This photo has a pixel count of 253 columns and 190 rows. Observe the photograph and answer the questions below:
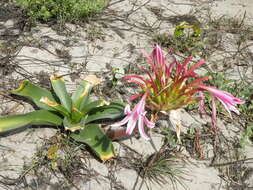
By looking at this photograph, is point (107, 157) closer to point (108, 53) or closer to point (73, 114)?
point (73, 114)

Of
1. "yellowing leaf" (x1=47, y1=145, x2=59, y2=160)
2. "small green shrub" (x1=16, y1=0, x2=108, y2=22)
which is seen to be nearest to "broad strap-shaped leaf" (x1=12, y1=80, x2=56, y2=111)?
"yellowing leaf" (x1=47, y1=145, x2=59, y2=160)

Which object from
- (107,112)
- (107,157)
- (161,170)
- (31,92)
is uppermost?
(31,92)

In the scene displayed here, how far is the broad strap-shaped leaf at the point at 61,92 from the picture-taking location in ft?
8.00

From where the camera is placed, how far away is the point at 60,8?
3.19 m

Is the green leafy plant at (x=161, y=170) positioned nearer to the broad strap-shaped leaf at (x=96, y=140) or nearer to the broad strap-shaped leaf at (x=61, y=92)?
the broad strap-shaped leaf at (x=96, y=140)

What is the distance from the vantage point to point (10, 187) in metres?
2.08

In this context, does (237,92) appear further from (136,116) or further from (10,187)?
(10,187)

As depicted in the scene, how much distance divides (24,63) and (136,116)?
1409 mm

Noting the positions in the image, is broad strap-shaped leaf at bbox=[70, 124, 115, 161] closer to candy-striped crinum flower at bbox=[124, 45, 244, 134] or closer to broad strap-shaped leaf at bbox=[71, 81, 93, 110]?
broad strap-shaped leaf at bbox=[71, 81, 93, 110]

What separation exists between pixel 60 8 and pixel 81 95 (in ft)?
3.62

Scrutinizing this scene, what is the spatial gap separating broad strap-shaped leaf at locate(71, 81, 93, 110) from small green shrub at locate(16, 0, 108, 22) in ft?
3.08

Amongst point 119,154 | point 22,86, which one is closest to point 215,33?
point 119,154

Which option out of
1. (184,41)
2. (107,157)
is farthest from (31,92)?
(184,41)

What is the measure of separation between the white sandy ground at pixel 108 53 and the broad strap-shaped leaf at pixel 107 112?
0.25 meters
